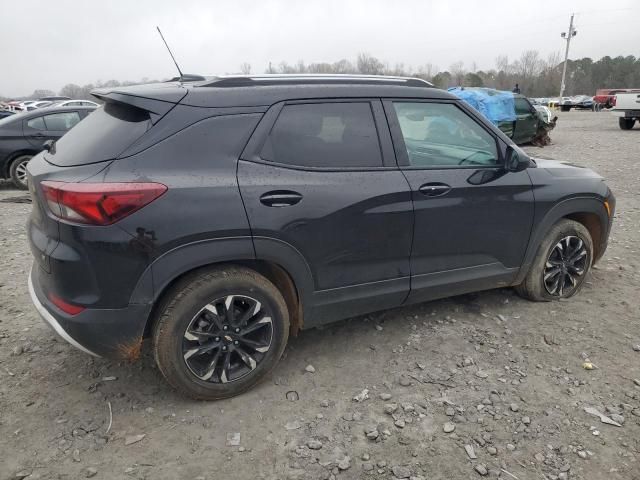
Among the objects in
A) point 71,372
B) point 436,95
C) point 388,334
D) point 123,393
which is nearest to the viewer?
point 123,393

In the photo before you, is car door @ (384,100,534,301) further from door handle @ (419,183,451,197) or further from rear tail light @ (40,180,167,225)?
rear tail light @ (40,180,167,225)

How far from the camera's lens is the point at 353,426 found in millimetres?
2609

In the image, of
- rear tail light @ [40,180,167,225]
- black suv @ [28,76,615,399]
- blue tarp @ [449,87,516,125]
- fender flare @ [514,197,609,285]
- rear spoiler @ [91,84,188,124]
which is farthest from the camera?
blue tarp @ [449,87,516,125]

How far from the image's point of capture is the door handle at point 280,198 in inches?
103

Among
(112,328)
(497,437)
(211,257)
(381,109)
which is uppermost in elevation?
(381,109)

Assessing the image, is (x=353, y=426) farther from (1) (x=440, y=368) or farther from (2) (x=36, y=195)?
(2) (x=36, y=195)

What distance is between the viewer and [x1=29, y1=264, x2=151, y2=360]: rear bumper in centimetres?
244

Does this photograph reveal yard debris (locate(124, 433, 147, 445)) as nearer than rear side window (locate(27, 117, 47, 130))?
Yes

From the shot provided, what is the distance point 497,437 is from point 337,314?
114cm

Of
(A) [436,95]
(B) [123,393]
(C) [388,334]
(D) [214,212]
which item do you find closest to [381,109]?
(A) [436,95]

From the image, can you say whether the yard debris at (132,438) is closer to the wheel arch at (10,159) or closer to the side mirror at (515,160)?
the side mirror at (515,160)

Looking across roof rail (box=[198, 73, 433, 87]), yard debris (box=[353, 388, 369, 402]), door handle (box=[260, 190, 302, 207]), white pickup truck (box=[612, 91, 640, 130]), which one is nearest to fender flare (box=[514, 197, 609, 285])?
roof rail (box=[198, 73, 433, 87])

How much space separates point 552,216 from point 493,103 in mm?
11531

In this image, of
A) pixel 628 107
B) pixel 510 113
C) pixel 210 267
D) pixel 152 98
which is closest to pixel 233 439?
pixel 210 267
